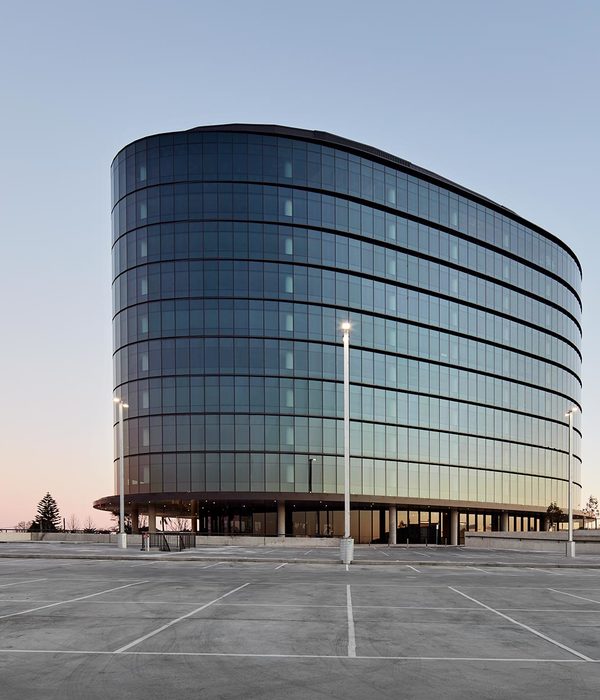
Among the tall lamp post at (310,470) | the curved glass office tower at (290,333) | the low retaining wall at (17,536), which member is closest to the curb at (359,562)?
the low retaining wall at (17,536)

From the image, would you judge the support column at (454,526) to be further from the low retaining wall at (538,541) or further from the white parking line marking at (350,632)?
the white parking line marking at (350,632)

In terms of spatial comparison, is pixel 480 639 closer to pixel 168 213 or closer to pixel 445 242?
pixel 168 213

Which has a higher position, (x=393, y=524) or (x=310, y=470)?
(x=310, y=470)

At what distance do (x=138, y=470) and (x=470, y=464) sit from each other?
141 feet

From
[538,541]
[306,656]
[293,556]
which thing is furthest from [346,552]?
[538,541]

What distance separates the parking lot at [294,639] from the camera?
9758mm

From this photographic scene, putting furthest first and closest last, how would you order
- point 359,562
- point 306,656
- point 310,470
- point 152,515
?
point 152,515 < point 310,470 < point 359,562 < point 306,656

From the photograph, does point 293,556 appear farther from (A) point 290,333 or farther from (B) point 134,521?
(B) point 134,521

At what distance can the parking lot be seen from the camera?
976 centimetres

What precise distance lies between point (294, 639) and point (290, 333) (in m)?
75.2

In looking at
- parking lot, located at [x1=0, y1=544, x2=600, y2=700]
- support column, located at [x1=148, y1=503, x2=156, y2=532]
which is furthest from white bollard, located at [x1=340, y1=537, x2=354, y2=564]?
support column, located at [x1=148, y1=503, x2=156, y2=532]

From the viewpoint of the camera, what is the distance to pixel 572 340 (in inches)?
4924

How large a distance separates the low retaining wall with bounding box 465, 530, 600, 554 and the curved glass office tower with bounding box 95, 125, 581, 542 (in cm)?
1302

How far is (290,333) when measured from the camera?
88.2 metres
